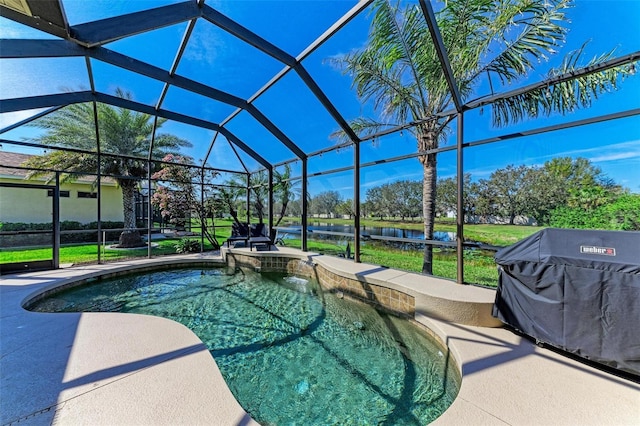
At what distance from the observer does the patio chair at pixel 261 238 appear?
332 inches

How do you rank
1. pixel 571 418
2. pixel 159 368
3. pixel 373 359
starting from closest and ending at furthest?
1. pixel 571 418
2. pixel 159 368
3. pixel 373 359

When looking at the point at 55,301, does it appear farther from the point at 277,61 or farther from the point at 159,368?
the point at 277,61

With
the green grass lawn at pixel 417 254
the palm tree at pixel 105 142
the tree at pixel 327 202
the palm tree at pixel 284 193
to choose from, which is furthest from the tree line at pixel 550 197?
the palm tree at pixel 105 142

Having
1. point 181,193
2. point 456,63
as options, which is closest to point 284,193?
point 181,193

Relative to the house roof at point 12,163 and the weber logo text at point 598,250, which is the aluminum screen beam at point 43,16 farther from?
the house roof at point 12,163

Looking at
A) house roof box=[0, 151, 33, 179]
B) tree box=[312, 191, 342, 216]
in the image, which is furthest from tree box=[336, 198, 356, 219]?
house roof box=[0, 151, 33, 179]

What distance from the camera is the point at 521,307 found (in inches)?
114

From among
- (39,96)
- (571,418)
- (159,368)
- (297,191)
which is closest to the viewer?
(571,418)

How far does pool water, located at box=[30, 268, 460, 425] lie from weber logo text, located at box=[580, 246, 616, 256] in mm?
1816

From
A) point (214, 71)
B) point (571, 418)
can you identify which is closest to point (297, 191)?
point (214, 71)

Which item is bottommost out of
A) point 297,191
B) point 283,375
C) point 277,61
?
point 283,375

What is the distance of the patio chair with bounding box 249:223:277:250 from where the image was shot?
8422 mm

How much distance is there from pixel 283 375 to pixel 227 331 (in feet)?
4.68

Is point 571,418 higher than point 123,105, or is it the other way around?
point 123,105
